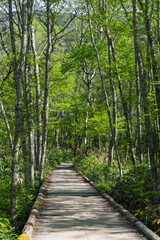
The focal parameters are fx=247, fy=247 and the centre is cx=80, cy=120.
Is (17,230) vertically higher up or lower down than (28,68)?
lower down

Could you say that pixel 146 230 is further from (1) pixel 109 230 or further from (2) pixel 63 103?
(2) pixel 63 103

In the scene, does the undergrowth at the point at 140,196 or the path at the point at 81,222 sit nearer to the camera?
the path at the point at 81,222

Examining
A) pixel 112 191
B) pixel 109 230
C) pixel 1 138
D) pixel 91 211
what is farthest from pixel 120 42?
pixel 109 230

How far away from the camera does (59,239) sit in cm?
489

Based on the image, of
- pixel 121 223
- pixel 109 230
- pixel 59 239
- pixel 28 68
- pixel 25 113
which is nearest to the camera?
pixel 59 239

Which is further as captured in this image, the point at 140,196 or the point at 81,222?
the point at 140,196

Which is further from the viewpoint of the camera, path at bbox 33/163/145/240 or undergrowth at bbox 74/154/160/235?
undergrowth at bbox 74/154/160/235

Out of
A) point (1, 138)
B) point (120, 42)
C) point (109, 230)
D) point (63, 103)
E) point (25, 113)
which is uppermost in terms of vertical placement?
point (120, 42)

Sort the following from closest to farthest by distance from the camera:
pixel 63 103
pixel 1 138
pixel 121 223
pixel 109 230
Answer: pixel 109 230 < pixel 121 223 < pixel 1 138 < pixel 63 103

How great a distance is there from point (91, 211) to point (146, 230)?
2344mm

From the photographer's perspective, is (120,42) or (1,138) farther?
(120,42)

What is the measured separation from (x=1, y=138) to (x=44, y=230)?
8802 mm

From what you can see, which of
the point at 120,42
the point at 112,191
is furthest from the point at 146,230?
the point at 120,42

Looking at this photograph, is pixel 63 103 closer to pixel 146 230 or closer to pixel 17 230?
pixel 17 230
